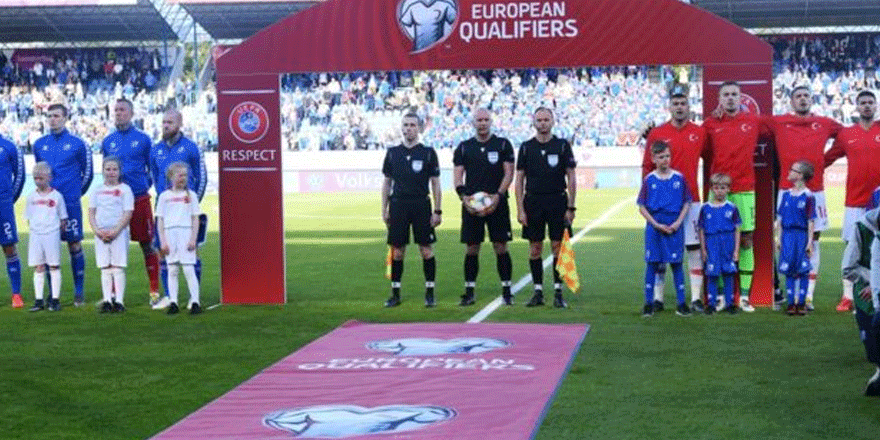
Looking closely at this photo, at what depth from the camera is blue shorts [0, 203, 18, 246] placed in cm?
1483

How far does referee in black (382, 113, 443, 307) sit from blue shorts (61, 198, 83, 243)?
3097 mm

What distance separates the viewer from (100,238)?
14281mm

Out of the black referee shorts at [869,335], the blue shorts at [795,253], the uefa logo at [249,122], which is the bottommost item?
the black referee shorts at [869,335]

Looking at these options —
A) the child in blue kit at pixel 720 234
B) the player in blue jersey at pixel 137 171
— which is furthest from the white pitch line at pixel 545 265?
the player in blue jersey at pixel 137 171

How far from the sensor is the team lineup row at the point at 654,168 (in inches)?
525

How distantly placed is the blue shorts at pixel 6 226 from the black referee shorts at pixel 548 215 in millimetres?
5119

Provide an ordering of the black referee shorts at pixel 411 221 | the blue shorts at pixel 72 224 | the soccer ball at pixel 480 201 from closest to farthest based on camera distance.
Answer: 1. the soccer ball at pixel 480 201
2. the black referee shorts at pixel 411 221
3. the blue shorts at pixel 72 224

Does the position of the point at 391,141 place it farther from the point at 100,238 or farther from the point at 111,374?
the point at 111,374

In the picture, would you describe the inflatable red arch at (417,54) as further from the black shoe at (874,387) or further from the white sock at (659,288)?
the black shoe at (874,387)

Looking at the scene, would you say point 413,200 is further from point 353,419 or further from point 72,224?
point 353,419

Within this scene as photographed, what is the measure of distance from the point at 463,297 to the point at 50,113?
173 inches

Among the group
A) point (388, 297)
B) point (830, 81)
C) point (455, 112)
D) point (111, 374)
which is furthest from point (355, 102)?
point (111, 374)

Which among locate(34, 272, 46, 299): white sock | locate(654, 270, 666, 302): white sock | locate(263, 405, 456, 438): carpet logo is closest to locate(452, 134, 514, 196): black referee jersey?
locate(654, 270, 666, 302): white sock

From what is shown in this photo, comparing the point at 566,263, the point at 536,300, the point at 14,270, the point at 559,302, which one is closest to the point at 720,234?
the point at 566,263
